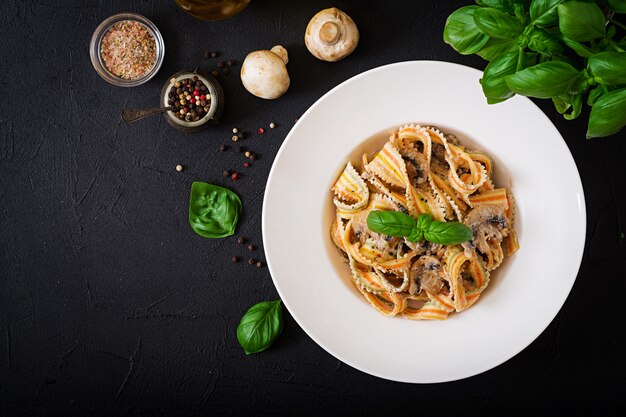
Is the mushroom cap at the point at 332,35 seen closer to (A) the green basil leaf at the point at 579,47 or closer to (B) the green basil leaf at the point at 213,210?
(B) the green basil leaf at the point at 213,210

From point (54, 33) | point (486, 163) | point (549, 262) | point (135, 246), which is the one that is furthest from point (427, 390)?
point (54, 33)

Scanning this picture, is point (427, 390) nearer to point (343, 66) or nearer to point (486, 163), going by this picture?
point (486, 163)

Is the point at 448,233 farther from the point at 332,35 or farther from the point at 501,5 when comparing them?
the point at 332,35

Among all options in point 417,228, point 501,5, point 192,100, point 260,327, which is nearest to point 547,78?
point 501,5

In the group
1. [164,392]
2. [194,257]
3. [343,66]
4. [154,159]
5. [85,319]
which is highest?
[343,66]

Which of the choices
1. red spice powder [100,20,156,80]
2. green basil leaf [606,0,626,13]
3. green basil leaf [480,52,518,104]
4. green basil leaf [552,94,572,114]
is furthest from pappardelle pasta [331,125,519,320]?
red spice powder [100,20,156,80]
